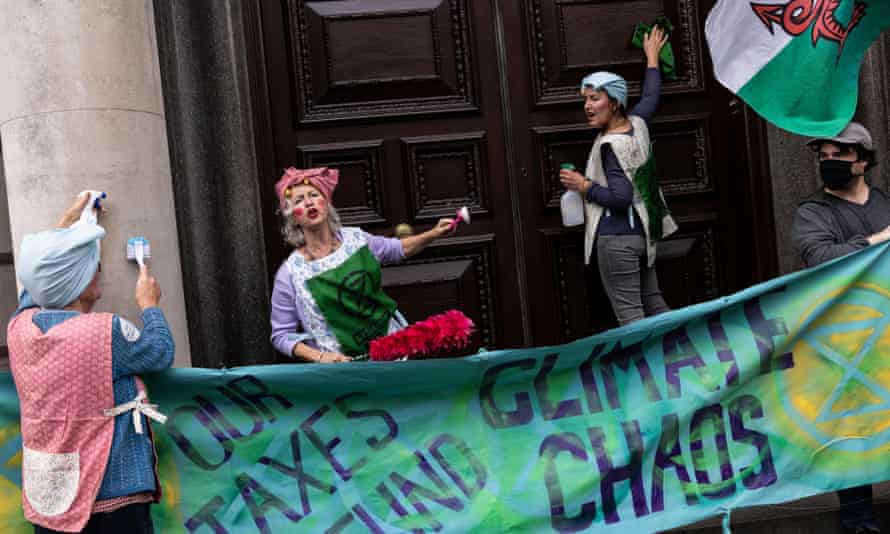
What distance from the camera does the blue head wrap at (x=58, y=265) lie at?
4125 millimetres

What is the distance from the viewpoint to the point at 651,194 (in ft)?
21.7

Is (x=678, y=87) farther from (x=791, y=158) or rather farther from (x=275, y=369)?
(x=275, y=369)

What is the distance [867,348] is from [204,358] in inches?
154

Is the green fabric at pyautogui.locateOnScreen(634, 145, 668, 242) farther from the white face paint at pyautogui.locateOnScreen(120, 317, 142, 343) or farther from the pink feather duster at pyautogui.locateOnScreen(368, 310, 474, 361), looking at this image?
the white face paint at pyautogui.locateOnScreen(120, 317, 142, 343)

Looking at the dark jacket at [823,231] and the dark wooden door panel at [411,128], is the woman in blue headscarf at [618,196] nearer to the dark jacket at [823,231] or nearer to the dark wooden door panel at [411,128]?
the dark wooden door panel at [411,128]

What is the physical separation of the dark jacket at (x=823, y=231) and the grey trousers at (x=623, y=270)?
135 cm

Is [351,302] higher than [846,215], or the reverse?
[846,215]

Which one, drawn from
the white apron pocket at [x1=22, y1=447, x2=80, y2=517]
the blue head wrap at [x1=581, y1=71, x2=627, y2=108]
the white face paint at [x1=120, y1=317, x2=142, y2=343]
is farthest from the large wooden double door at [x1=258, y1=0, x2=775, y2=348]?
the white apron pocket at [x1=22, y1=447, x2=80, y2=517]

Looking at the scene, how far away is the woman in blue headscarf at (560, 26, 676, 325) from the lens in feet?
21.4

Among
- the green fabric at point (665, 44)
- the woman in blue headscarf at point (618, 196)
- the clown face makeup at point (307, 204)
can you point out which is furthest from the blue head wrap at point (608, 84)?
the clown face makeup at point (307, 204)

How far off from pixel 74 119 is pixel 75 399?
5.34ft

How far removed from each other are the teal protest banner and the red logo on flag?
107 cm

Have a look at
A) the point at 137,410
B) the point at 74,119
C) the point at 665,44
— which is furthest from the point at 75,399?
the point at 665,44

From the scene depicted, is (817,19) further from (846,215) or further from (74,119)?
(74,119)
